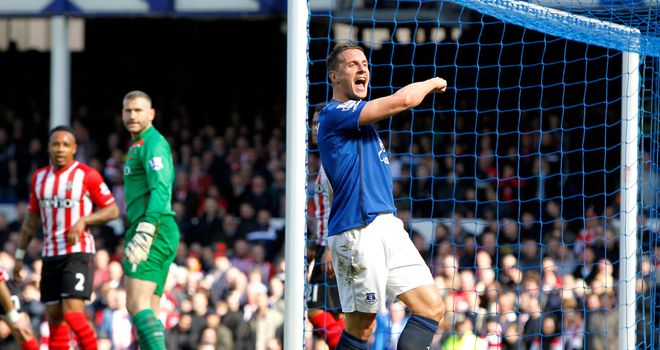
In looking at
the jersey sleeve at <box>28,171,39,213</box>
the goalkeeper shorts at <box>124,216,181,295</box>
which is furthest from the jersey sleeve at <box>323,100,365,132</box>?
the jersey sleeve at <box>28,171,39,213</box>

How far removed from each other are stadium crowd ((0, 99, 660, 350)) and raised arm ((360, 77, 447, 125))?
3.30 meters

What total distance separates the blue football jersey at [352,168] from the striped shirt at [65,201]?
3.00 metres

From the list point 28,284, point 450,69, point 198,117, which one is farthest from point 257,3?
point 28,284

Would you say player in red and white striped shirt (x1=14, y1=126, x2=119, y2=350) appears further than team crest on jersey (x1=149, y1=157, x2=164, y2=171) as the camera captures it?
Yes

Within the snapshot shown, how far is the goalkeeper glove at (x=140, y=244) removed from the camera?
23.9 ft

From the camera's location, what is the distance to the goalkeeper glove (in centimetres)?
729

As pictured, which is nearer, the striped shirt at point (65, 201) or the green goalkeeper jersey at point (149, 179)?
the green goalkeeper jersey at point (149, 179)

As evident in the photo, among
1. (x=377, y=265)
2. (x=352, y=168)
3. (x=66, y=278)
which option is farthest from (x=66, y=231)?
(x=377, y=265)

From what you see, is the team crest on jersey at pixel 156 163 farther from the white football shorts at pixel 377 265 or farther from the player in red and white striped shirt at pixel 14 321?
the white football shorts at pixel 377 265

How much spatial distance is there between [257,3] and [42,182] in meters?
7.66

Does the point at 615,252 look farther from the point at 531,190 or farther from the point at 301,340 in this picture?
the point at 301,340

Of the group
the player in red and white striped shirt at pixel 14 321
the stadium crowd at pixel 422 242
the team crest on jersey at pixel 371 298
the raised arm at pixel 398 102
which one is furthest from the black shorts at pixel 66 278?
the raised arm at pixel 398 102

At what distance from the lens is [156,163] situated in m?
7.51

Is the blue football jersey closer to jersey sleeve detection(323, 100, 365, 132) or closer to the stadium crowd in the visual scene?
jersey sleeve detection(323, 100, 365, 132)
